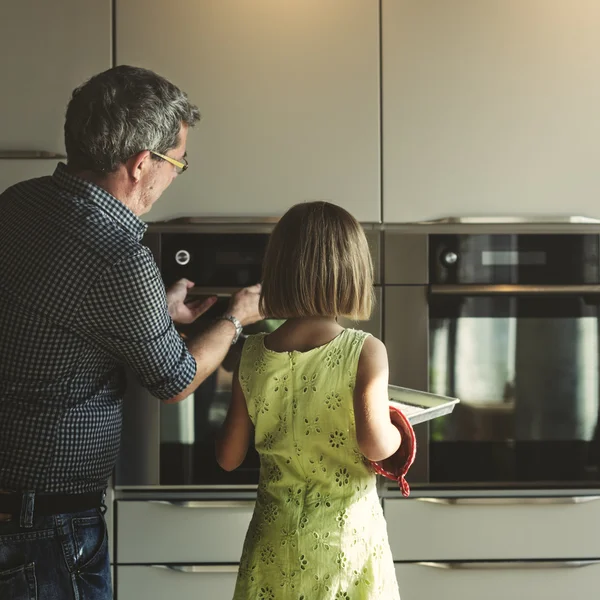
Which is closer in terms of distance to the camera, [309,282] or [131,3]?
[309,282]

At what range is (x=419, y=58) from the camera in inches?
63.6

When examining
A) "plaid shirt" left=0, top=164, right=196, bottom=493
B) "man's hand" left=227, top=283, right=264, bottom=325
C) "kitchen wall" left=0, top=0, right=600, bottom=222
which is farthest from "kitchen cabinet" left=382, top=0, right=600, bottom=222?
"plaid shirt" left=0, top=164, right=196, bottom=493

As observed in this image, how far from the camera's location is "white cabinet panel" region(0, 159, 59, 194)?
1622mm

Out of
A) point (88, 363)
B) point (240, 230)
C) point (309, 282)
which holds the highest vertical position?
point (240, 230)

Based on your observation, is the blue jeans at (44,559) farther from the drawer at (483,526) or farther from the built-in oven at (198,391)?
the drawer at (483,526)

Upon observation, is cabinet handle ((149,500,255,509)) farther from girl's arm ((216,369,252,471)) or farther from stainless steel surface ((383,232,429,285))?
stainless steel surface ((383,232,429,285))

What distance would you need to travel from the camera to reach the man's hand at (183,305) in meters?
1.53

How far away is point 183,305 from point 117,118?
49cm

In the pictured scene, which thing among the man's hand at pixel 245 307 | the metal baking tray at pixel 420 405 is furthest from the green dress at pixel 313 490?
the man's hand at pixel 245 307

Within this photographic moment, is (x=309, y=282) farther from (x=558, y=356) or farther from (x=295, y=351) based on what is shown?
(x=558, y=356)

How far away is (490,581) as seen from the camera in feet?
5.30

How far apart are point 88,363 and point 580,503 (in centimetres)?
111

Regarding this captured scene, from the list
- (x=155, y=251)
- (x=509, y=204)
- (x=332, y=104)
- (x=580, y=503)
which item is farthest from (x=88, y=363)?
(x=580, y=503)

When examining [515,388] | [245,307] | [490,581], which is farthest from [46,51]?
[490,581]
